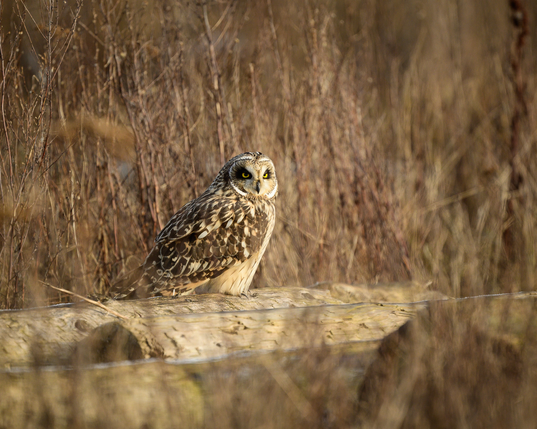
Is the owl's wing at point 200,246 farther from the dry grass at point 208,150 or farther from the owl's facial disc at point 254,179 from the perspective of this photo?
the dry grass at point 208,150

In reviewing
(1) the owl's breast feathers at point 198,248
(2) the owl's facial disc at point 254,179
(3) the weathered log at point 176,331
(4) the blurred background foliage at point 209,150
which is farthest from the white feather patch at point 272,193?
(3) the weathered log at point 176,331

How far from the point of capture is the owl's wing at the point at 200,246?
3.22 m

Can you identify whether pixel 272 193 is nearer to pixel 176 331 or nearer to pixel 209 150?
pixel 209 150

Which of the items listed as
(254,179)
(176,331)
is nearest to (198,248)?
(254,179)

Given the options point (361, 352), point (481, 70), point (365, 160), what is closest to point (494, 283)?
point (365, 160)

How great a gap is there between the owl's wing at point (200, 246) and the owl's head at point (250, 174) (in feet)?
0.49

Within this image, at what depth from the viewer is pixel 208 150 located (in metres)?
4.45

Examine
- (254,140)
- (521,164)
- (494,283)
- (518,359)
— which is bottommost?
(494,283)

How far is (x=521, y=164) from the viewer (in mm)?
5473

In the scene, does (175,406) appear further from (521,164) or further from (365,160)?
(521,164)

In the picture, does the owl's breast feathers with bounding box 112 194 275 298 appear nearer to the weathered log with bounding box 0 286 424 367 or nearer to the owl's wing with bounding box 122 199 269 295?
the owl's wing with bounding box 122 199 269 295

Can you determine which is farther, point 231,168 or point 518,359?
point 231,168

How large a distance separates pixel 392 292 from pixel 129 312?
186cm

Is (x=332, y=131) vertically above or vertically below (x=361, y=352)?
above
